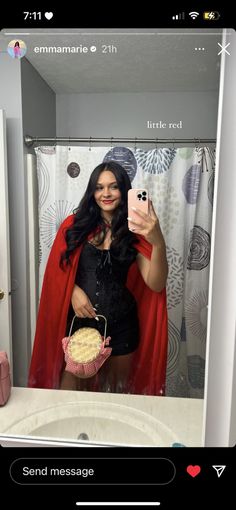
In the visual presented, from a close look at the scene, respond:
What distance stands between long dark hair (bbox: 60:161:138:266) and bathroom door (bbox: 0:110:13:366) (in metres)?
0.16

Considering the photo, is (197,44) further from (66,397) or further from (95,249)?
(66,397)

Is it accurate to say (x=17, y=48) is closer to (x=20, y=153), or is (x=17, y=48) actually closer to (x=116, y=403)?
(x=20, y=153)

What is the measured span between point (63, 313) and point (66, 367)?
15 cm

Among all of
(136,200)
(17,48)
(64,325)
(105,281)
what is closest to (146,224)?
(136,200)

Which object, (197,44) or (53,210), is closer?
(197,44)

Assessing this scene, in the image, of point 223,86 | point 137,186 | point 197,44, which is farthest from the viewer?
point 137,186

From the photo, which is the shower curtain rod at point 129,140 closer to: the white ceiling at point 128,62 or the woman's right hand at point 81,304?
the white ceiling at point 128,62

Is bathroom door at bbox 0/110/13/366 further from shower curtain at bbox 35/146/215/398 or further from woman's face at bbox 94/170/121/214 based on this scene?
woman's face at bbox 94/170/121/214

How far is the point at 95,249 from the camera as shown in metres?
0.75

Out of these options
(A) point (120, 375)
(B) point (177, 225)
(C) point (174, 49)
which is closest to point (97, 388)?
(A) point (120, 375)

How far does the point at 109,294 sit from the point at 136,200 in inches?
9.7

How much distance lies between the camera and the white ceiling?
54 centimetres

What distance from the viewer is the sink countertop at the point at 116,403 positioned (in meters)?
0.69

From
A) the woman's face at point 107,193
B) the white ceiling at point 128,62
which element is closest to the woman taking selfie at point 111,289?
the woman's face at point 107,193
